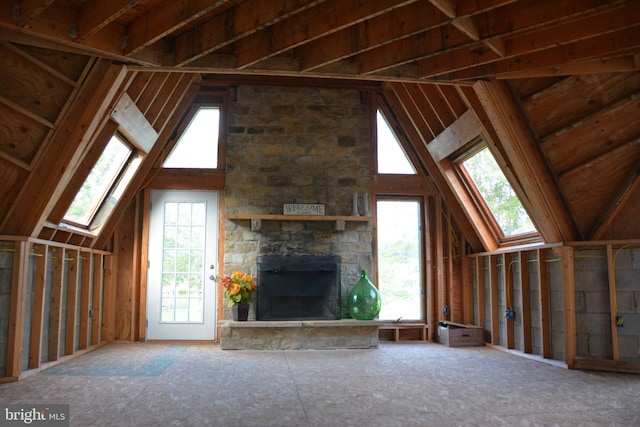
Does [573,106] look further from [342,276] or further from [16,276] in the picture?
[16,276]

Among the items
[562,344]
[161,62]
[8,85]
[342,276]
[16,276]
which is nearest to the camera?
[8,85]

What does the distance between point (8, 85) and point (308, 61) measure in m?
2.37

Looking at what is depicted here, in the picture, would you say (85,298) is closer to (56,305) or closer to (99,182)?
(56,305)

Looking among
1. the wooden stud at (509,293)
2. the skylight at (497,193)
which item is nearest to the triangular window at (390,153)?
the skylight at (497,193)

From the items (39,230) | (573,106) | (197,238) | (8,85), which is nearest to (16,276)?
(39,230)

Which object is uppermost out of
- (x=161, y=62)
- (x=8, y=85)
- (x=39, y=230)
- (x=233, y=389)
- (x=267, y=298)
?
(x=161, y=62)

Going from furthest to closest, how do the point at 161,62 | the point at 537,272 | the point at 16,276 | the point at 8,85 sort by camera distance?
the point at 537,272, the point at 16,276, the point at 161,62, the point at 8,85

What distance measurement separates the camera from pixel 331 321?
6.39m

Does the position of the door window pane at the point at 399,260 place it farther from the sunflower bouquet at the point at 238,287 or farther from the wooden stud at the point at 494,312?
the sunflower bouquet at the point at 238,287

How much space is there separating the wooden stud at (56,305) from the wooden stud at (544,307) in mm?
5325

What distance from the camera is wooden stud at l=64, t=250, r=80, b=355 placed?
18.5 feet

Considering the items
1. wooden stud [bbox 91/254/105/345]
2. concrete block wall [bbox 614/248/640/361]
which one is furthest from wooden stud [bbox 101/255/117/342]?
concrete block wall [bbox 614/248/640/361]

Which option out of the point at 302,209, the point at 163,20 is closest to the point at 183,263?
the point at 302,209

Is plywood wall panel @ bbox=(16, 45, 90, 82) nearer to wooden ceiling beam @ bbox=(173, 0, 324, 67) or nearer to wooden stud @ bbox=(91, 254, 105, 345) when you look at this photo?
wooden ceiling beam @ bbox=(173, 0, 324, 67)
